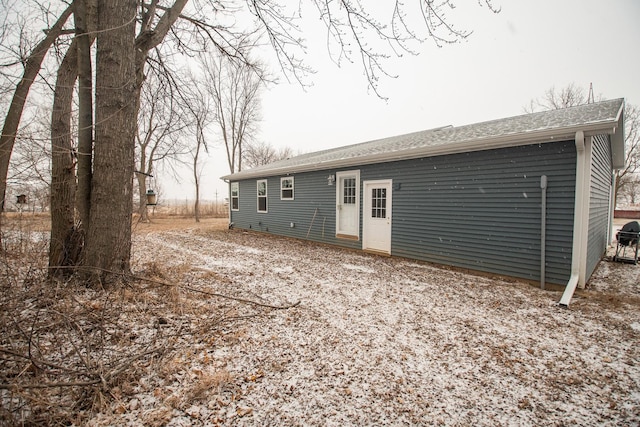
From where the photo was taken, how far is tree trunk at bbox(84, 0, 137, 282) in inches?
136

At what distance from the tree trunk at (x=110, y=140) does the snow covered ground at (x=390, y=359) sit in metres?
0.91

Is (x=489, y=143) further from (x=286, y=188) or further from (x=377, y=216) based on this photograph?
(x=286, y=188)

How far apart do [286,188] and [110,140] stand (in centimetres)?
718

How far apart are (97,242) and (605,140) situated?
381 inches

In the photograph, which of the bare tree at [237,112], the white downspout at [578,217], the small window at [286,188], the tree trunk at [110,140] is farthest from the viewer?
the bare tree at [237,112]

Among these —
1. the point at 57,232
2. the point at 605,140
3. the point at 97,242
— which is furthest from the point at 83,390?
the point at 605,140

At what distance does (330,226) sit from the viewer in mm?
8758

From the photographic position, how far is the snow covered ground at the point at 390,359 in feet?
5.98

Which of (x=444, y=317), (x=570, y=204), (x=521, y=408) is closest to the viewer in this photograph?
(x=521, y=408)

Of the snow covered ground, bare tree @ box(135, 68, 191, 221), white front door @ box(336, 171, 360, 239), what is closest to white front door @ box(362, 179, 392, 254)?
white front door @ box(336, 171, 360, 239)

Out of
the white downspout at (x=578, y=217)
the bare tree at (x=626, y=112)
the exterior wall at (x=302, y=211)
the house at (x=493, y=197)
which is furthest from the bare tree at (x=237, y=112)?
the white downspout at (x=578, y=217)

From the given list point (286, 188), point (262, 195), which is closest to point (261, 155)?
point (262, 195)

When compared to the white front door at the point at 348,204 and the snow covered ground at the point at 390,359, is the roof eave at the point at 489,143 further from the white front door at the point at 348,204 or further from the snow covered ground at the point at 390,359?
the snow covered ground at the point at 390,359

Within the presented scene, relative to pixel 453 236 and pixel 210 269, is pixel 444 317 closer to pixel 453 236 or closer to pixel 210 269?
pixel 453 236
